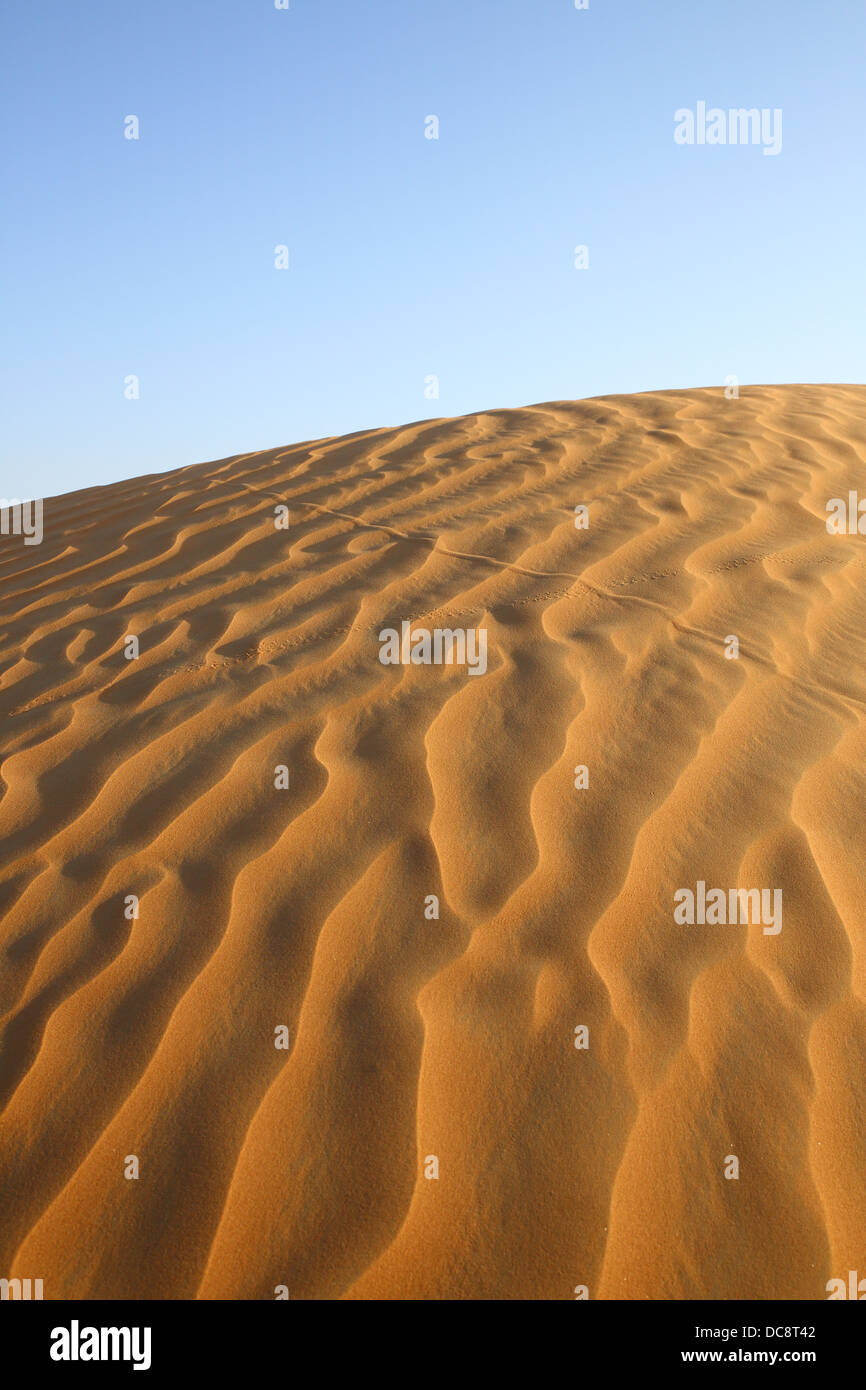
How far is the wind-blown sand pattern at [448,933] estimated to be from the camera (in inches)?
59.4

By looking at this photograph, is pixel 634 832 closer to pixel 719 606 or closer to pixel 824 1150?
pixel 824 1150

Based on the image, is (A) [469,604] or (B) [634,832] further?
(A) [469,604]

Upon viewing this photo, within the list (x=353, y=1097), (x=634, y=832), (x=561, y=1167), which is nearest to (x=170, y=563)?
(x=634, y=832)

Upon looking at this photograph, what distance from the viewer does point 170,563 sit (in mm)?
4203

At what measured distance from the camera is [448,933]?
1979mm

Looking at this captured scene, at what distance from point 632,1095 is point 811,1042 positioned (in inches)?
14.0

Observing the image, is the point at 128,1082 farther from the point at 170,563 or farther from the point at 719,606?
the point at 170,563

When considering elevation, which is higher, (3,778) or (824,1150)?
(3,778)

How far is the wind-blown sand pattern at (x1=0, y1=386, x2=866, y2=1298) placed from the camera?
1508mm

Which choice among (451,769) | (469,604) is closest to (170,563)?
(469,604)

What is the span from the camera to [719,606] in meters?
3.17
